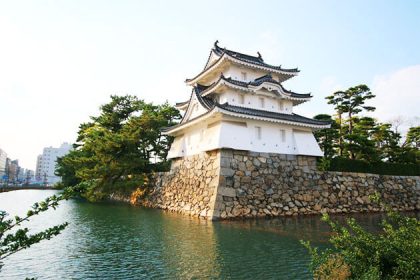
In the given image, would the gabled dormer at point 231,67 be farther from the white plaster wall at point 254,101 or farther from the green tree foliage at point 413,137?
the green tree foliage at point 413,137

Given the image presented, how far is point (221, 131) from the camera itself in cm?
1477

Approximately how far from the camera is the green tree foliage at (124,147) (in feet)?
64.2

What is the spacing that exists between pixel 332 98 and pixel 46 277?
74.5ft

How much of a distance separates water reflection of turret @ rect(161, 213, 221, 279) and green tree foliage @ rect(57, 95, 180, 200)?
902cm

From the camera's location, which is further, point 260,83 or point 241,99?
point 241,99

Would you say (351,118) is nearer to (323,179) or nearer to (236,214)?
(323,179)

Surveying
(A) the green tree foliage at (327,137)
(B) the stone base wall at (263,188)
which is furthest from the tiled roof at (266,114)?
(A) the green tree foliage at (327,137)

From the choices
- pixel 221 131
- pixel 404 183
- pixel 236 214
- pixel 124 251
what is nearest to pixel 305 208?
pixel 236 214

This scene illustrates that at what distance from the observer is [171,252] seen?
7.61 m

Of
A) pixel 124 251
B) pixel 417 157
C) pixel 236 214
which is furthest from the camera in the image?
pixel 417 157

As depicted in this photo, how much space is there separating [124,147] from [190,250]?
13.8 meters

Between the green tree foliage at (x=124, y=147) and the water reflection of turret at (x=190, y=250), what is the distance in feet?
29.6

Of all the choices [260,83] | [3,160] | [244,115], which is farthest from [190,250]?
[3,160]

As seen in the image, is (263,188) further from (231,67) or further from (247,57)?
(247,57)
